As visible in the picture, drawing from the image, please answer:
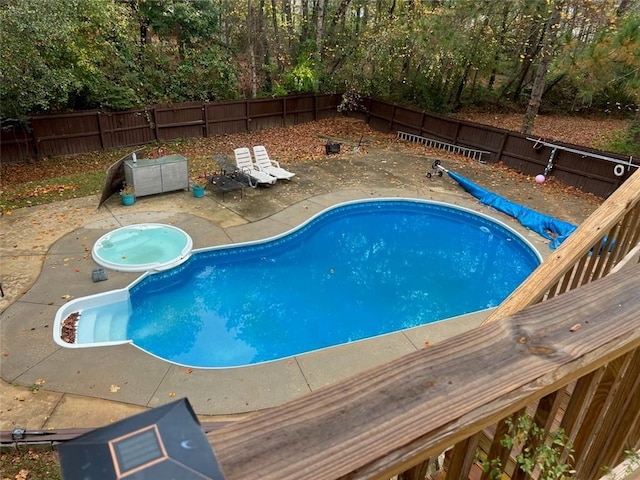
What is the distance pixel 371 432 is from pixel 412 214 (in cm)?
1036

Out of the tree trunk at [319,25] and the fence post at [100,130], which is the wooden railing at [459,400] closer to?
the fence post at [100,130]

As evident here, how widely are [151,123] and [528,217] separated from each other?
35.4 feet

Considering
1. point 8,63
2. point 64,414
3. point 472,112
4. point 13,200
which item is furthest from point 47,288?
point 472,112

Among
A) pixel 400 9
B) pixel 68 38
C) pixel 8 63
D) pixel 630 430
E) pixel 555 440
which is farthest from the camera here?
pixel 400 9

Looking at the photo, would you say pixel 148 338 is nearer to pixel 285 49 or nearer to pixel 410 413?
pixel 410 413

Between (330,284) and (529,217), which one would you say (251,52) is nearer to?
(330,284)

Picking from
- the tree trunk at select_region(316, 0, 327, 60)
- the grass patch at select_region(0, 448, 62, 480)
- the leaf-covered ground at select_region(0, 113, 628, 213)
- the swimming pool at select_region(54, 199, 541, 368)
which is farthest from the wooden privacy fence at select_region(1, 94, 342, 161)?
the grass patch at select_region(0, 448, 62, 480)

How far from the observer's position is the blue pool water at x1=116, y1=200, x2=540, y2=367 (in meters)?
6.73

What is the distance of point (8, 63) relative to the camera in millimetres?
8117

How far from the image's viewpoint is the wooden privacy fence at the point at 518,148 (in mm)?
10414

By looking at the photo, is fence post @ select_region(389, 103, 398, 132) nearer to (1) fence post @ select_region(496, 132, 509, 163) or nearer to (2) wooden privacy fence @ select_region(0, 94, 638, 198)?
(2) wooden privacy fence @ select_region(0, 94, 638, 198)

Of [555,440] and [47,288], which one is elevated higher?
[555,440]

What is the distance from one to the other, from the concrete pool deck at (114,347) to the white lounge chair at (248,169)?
795 millimetres

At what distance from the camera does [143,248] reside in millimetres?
7945
